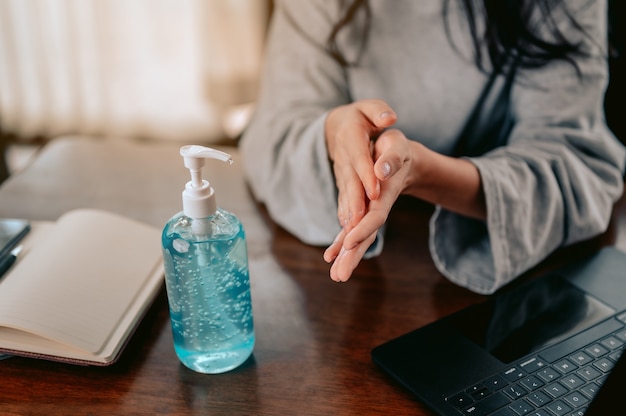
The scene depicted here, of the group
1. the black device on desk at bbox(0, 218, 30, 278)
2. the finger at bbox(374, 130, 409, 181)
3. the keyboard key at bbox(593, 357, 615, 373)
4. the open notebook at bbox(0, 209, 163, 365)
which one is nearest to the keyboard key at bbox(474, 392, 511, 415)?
the keyboard key at bbox(593, 357, 615, 373)

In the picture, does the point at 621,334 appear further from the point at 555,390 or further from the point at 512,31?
Answer: the point at 512,31

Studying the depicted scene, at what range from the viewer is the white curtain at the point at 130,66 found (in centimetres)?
180

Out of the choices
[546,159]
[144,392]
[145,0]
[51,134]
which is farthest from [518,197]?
[51,134]

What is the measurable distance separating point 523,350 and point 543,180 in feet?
0.78

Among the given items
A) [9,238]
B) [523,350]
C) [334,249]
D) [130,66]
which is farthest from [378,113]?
[130,66]

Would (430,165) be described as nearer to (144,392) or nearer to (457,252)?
(457,252)

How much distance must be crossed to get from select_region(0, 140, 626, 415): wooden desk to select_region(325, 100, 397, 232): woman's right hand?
11cm

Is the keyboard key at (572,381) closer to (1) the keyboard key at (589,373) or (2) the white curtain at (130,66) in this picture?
(1) the keyboard key at (589,373)

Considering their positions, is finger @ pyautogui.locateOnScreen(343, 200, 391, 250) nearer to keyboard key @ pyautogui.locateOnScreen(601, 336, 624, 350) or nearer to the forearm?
the forearm

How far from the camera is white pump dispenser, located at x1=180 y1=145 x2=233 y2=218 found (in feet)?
1.59

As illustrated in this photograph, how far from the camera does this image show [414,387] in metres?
0.54

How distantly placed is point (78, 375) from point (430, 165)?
0.42 meters

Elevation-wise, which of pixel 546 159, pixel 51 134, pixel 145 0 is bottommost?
pixel 51 134

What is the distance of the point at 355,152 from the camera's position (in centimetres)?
61
